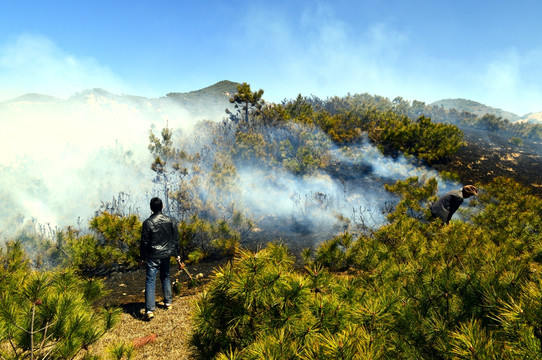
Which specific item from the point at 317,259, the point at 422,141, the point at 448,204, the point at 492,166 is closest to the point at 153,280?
the point at 317,259

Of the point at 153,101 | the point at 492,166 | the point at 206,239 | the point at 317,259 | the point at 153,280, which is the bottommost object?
the point at 206,239

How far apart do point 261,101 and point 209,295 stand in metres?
16.2

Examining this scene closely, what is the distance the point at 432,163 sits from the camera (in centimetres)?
1384

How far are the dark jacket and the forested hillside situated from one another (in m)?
0.77

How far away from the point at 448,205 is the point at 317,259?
2.43 metres

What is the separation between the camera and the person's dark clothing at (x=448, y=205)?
4.14 m

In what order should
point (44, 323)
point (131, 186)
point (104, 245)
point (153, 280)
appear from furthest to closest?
point (131, 186) < point (104, 245) < point (153, 280) < point (44, 323)

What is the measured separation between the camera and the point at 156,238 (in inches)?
134

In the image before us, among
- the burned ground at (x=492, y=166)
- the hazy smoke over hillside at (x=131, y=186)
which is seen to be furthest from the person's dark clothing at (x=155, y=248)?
the burned ground at (x=492, y=166)

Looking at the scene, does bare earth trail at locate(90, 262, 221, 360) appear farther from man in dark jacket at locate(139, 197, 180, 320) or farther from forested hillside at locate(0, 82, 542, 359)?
forested hillside at locate(0, 82, 542, 359)

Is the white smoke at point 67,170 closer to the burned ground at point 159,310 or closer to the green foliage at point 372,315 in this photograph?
the burned ground at point 159,310

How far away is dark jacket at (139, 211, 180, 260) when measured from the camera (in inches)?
133

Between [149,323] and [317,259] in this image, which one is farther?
[317,259]

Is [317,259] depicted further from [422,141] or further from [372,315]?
[422,141]
